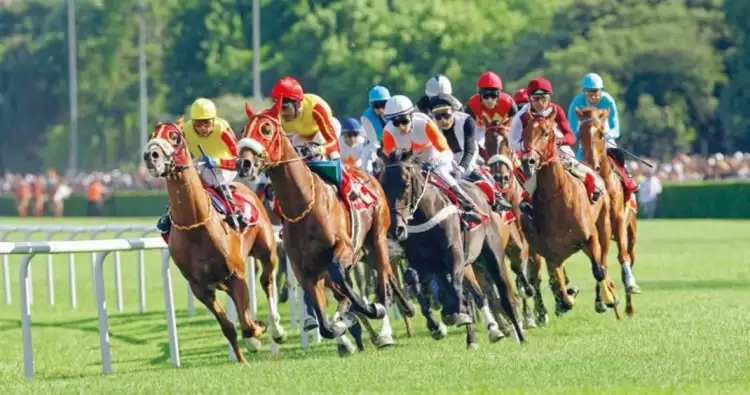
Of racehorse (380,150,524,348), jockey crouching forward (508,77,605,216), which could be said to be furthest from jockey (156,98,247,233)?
jockey crouching forward (508,77,605,216)

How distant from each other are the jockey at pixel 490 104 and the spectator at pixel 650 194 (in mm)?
29836

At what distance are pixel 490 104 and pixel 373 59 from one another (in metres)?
52.8

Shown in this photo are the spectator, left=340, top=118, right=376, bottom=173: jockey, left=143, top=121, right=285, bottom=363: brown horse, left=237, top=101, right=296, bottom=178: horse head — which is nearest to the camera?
left=237, top=101, right=296, bottom=178: horse head

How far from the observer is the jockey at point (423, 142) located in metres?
14.3

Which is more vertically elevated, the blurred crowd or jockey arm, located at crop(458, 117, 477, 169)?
jockey arm, located at crop(458, 117, 477, 169)

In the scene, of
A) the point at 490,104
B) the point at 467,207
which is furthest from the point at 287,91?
the point at 490,104

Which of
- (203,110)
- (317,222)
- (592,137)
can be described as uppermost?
(203,110)

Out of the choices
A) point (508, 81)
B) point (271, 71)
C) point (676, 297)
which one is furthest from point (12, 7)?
point (676, 297)

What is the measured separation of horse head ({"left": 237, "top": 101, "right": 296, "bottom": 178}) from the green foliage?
146ft

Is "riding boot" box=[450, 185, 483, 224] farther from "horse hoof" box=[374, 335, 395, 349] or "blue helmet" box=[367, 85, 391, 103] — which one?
"blue helmet" box=[367, 85, 391, 103]

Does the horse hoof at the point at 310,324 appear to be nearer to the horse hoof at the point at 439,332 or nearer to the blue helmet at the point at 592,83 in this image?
the horse hoof at the point at 439,332

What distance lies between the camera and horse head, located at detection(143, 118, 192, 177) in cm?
1252

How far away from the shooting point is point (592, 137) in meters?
16.9

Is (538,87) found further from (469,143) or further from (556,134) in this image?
(469,143)
